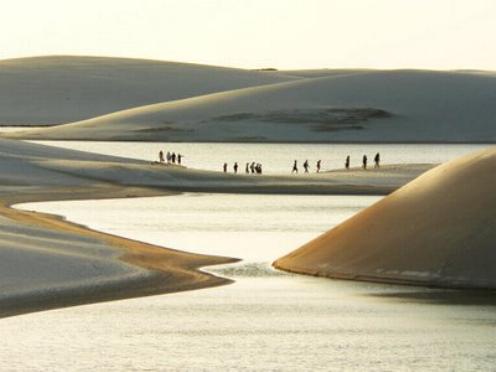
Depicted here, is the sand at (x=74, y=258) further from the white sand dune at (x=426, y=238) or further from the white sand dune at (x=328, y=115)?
the white sand dune at (x=328, y=115)

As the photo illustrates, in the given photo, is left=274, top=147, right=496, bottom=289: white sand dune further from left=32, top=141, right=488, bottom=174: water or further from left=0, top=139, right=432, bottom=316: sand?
Answer: left=32, top=141, right=488, bottom=174: water

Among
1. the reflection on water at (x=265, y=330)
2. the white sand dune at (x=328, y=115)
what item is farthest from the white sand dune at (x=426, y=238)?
the white sand dune at (x=328, y=115)

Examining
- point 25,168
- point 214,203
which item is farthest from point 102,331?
point 25,168

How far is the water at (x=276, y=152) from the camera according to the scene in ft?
291

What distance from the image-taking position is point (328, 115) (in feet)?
424

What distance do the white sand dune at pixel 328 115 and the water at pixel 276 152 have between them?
447cm

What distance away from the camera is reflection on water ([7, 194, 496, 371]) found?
66.4 feet

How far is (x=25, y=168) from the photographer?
59.2 m

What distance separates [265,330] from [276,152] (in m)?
83.2

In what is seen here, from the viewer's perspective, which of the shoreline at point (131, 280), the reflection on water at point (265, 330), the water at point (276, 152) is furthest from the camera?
the water at point (276, 152)

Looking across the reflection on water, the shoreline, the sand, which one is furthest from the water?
the reflection on water

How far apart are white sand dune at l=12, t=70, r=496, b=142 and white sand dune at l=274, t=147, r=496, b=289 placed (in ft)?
297

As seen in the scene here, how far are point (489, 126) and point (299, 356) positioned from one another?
346 feet

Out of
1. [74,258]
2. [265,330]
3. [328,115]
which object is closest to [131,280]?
[74,258]
